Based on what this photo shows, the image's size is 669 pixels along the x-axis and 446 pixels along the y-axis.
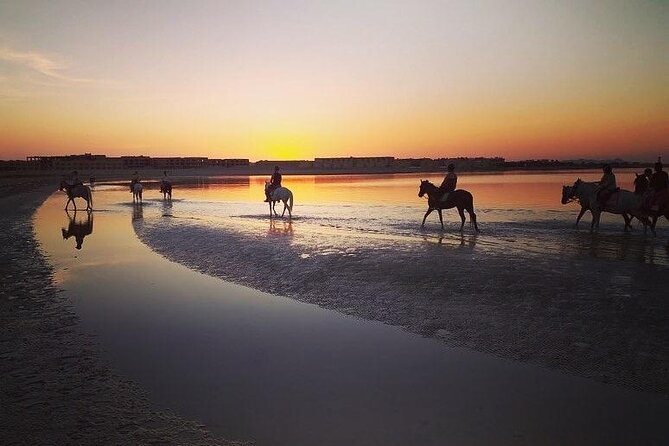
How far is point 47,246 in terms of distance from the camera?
12.9 metres

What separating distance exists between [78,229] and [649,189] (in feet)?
71.9

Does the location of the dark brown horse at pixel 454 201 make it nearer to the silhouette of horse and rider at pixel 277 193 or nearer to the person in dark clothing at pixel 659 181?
the person in dark clothing at pixel 659 181

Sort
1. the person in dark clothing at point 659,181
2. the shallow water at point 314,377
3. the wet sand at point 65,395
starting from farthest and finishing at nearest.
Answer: the person in dark clothing at point 659,181
the shallow water at point 314,377
the wet sand at point 65,395

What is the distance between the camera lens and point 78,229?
Answer: 55.0ft

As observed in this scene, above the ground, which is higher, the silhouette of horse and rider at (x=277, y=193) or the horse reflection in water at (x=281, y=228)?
the silhouette of horse and rider at (x=277, y=193)

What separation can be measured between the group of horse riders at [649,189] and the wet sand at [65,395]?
1659 cm

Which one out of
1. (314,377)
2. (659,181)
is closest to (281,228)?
(314,377)

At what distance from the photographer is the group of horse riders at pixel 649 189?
14.5 meters

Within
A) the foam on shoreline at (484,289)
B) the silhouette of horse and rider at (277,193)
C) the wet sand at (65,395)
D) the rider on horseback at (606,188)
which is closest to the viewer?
the wet sand at (65,395)

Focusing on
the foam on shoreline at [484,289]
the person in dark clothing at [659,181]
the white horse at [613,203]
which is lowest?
the foam on shoreline at [484,289]

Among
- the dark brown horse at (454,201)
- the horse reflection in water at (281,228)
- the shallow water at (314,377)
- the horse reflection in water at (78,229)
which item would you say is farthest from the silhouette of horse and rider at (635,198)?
the horse reflection in water at (78,229)

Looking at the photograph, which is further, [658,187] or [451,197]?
[451,197]

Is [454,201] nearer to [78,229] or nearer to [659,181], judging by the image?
[659,181]

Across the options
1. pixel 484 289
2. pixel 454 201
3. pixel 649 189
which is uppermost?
pixel 649 189
